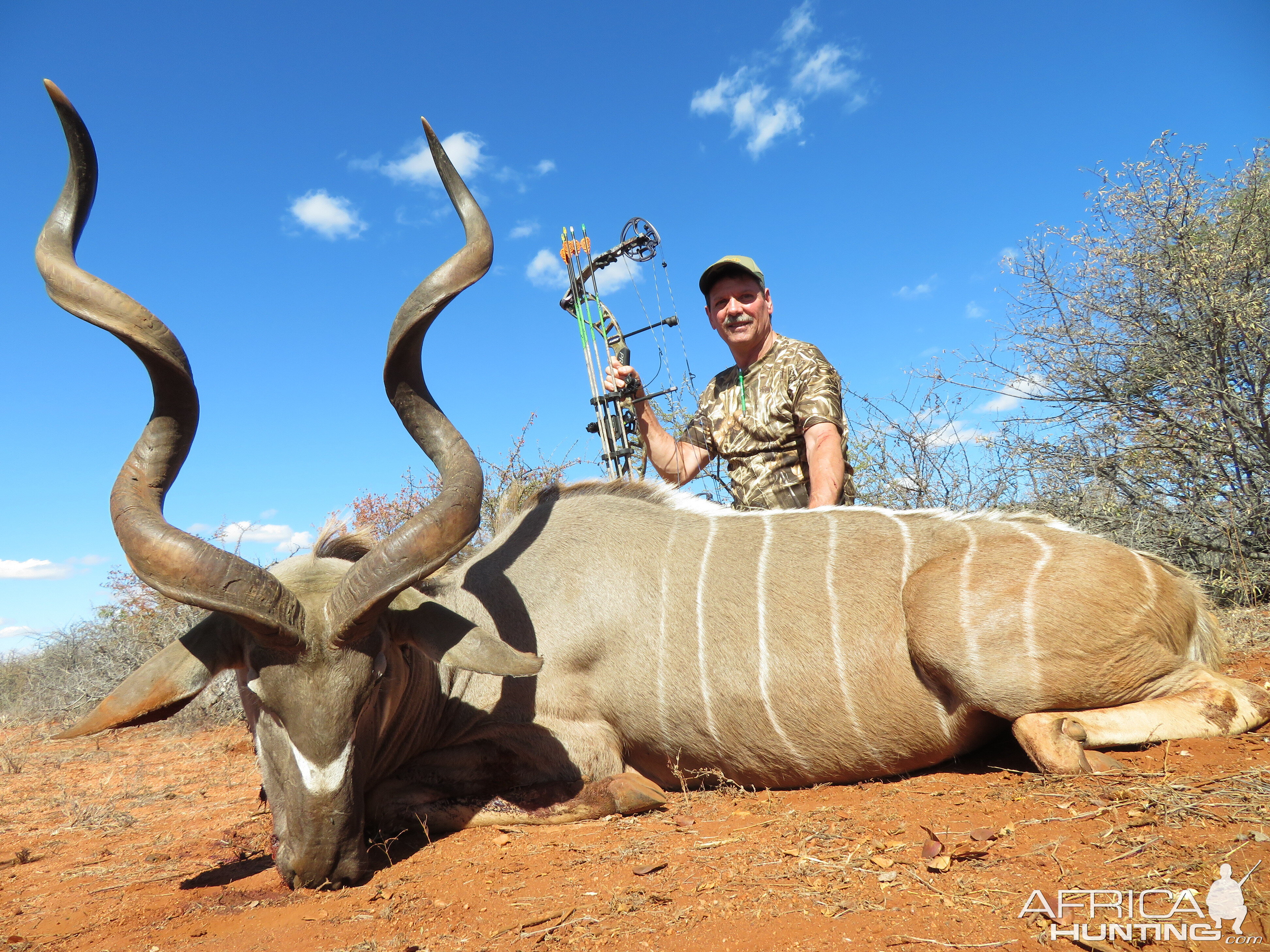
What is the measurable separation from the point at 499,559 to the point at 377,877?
149 cm

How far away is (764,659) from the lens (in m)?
3.42

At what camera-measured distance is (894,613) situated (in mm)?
3318

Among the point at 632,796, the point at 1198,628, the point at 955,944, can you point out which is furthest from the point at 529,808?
the point at 1198,628

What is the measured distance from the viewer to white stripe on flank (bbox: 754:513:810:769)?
133 inches

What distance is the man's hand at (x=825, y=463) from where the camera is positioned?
4344 mm

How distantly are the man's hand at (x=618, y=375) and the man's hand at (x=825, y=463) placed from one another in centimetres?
110

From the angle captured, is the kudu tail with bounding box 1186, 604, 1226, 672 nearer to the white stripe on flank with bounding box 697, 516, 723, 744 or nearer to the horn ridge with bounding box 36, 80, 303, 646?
the white stripe on flank with bounding box 697, 516, 723, 744

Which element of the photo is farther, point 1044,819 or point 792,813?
point 792,813

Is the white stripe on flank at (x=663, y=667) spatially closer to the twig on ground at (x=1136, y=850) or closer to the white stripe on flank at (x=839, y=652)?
the white stripe on flank at (x=839, y=652)

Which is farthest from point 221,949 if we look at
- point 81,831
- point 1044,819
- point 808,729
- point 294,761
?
point 81,831

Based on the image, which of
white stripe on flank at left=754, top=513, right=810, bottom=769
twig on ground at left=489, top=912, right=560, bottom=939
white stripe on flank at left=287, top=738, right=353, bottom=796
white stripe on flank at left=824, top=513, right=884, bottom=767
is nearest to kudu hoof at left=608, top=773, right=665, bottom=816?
white stripe on flank at left=754, top=513, right=810, bottom=769

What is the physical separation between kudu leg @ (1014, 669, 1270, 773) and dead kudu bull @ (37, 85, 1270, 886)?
0.04 ft

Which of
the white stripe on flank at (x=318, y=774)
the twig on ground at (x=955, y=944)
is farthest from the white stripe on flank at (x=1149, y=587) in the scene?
the white stripe on flank at (x=318, y=774)

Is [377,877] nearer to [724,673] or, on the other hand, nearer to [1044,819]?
[724,673]
